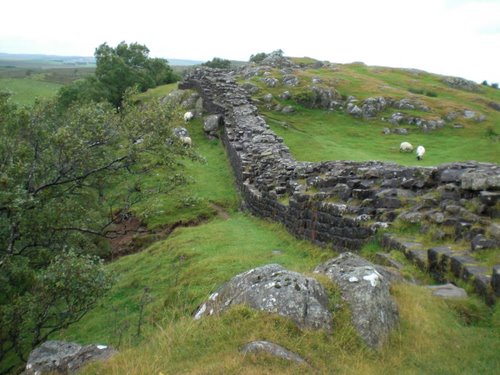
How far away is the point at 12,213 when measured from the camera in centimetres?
1350

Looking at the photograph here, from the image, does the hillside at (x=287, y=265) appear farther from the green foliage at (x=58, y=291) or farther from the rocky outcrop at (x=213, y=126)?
the green foliage at (x=58, y=291)

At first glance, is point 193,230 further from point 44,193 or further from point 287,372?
point 287,372

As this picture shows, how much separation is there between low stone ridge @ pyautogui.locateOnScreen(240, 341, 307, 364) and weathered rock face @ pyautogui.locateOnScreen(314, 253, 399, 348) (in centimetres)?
131

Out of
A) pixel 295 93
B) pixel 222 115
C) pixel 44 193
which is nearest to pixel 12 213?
pixel 44 193

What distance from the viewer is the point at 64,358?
7.88 metres

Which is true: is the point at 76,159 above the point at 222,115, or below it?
above

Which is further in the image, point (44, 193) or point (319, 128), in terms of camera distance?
point (319, 128)

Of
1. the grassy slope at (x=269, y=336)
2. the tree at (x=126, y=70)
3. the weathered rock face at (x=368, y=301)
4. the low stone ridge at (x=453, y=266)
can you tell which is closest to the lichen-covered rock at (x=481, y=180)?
the low stone ridge at (x=453, y=266)

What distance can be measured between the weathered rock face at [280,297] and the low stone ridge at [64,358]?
1.72m

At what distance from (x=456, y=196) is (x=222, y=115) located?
89.5 feet

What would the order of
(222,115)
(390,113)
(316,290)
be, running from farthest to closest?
(390,113) < (222,115) < (316,290)

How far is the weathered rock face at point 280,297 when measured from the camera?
279 inches

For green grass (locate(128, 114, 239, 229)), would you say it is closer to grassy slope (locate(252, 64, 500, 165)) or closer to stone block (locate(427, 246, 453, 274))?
grassy slope (locate(252, 64, 500, 165))

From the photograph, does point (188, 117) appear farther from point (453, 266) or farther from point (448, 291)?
point (448, 291)
